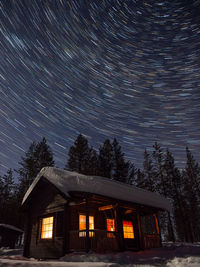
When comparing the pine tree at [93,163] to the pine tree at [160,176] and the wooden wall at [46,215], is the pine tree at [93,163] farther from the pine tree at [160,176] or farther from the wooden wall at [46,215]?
the wooden wall at [46,215]

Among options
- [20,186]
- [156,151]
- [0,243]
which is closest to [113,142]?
[156,151]

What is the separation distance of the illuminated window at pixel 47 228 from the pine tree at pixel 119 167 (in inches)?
704

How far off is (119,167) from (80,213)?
18300 millimetres

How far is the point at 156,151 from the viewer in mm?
34062

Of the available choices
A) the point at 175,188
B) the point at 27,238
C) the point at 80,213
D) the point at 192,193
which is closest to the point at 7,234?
the point at 27,238

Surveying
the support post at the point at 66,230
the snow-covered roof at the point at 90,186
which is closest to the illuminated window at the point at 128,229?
the snow-covered roof at the point at 90,186

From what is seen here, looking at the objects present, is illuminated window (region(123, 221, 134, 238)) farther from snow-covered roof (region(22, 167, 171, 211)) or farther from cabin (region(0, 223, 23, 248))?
cabin (region(0, 223, 23, 248))

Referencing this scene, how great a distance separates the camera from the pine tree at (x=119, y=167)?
29672mm

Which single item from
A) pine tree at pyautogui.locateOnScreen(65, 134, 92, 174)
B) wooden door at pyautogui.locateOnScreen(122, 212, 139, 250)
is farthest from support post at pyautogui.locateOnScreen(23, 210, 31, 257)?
pine tree at pyautogui.locateOnScreen(65, 134, 92, 174)

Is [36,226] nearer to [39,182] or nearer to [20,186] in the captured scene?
[39,182]

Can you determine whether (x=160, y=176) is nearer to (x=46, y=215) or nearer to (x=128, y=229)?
(x=128, y=229)

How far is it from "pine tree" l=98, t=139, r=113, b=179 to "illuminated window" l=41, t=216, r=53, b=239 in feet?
56.1

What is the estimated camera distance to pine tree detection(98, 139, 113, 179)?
97.4 ft

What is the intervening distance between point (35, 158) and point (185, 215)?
2476cm
